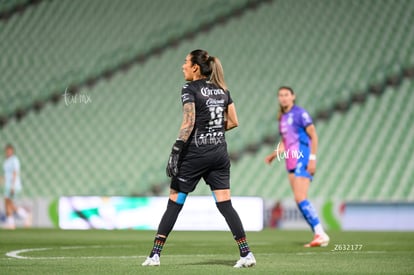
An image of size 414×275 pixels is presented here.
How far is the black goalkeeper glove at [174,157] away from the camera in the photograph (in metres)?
6.72

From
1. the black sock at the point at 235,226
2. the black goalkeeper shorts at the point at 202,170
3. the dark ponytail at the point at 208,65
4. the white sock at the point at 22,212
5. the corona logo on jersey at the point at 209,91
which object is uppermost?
the white sock at the point at 22,212

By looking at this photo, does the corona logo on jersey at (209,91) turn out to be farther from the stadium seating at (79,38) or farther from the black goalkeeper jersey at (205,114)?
the stadium seating at (79,38)

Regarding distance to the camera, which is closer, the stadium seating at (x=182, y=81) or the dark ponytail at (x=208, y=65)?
the dark ponytail at (x=208, y=65)

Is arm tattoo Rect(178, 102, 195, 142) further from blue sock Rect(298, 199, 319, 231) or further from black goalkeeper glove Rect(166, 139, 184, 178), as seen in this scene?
blue sock Rect(298, 199, 319, 231)

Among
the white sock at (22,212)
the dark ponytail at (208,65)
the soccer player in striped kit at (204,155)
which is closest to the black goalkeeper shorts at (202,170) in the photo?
the soccer player in striped kit at (204,155)

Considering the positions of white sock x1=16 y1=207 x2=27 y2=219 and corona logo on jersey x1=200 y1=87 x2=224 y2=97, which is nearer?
corona logo on jersey x1=200 y1=87 x2=224 y2=97

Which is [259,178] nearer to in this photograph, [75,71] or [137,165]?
[137,165]

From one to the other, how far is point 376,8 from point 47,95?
29.6ft

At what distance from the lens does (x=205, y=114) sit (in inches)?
272

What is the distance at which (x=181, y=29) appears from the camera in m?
23.1

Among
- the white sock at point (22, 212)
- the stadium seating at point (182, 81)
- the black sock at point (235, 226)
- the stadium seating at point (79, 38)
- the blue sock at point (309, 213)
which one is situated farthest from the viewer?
the stadium seating at point (79, 38)

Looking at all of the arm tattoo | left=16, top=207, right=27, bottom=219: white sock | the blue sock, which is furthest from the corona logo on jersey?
left=16, top=207, right=27, bottom=219: white sock

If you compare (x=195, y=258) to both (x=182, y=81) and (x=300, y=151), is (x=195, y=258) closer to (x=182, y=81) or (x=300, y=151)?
(x=300, y=151)

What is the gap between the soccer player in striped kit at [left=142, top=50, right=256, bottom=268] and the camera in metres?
6.86
